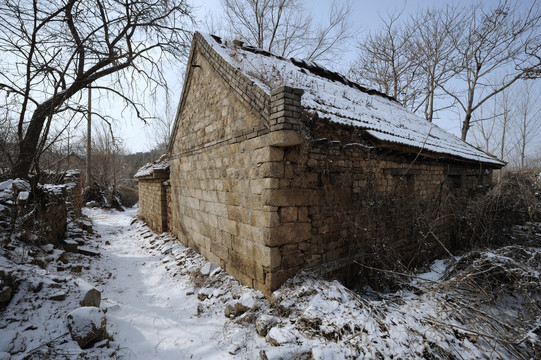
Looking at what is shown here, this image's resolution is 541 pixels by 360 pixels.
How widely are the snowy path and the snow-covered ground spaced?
0.06 ft

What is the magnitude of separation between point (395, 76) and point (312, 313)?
16.7 metres

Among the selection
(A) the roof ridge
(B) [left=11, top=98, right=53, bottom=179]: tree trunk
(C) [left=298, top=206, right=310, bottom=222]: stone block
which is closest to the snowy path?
(C) [left=298, top=206, right=310, bottom=222]: stone block

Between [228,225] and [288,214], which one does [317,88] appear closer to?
[288,214]

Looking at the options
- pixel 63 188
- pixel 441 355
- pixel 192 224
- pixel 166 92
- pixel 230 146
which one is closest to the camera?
pixel 441 355

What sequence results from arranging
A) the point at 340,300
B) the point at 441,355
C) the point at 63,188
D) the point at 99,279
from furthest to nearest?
the point at 63,188
the point at 99,279
the point at 340,300
the point at 441,355

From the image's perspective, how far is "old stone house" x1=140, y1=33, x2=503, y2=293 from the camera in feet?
11.7

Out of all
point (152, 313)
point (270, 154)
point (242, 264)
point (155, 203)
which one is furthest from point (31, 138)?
point (270, 154)

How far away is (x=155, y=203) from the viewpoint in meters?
9.70

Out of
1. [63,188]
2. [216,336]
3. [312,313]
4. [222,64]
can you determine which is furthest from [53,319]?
[63,188]

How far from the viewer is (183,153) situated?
697cm

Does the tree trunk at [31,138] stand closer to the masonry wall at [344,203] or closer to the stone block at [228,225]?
the stone block at [228,225]

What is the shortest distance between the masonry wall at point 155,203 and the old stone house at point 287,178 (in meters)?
2.65

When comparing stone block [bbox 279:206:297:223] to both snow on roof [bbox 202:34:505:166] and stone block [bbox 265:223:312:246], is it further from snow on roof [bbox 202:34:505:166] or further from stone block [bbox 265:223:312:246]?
snow on roof [bbox 202:34:505:166]

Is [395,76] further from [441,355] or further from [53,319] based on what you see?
[53,319]
